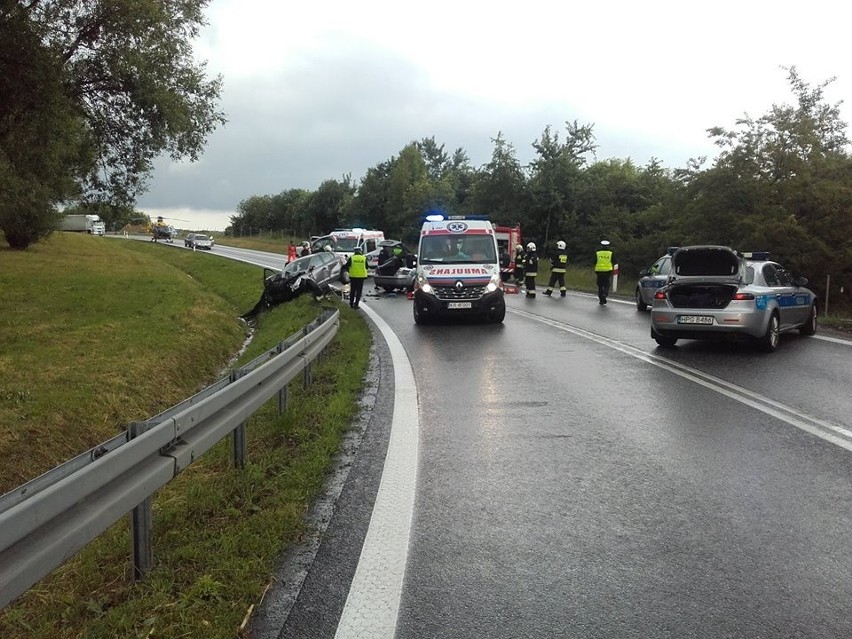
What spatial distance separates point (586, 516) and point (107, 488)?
2626mm

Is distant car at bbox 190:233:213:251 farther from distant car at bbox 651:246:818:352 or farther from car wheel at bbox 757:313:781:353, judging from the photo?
car wheel at bbox 757:313:781:353


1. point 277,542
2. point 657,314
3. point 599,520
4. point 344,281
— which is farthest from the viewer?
point 344,281

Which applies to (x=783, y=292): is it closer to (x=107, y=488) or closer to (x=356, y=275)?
(x=356, y=275)

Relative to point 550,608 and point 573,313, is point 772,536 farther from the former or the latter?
point 573,313

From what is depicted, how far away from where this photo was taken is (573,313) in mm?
17625

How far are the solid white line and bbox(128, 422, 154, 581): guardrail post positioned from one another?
1016 mm

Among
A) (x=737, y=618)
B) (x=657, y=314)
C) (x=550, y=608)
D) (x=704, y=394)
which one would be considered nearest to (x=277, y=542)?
(x=550, y=608)

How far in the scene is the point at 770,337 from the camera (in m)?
11.1

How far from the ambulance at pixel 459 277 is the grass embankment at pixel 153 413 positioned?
154cm

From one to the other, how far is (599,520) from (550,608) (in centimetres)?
116

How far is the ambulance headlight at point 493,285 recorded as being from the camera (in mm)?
14945

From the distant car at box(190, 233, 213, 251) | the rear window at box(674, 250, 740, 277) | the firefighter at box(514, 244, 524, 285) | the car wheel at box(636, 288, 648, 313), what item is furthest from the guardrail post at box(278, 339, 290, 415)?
the distant car at box(190, 233, 213, 251)

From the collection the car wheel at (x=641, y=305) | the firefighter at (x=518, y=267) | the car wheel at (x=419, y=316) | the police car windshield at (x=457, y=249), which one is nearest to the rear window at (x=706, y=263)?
the police car windshield at (x=457, y=249)

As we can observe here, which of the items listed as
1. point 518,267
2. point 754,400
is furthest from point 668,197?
point 754,400
